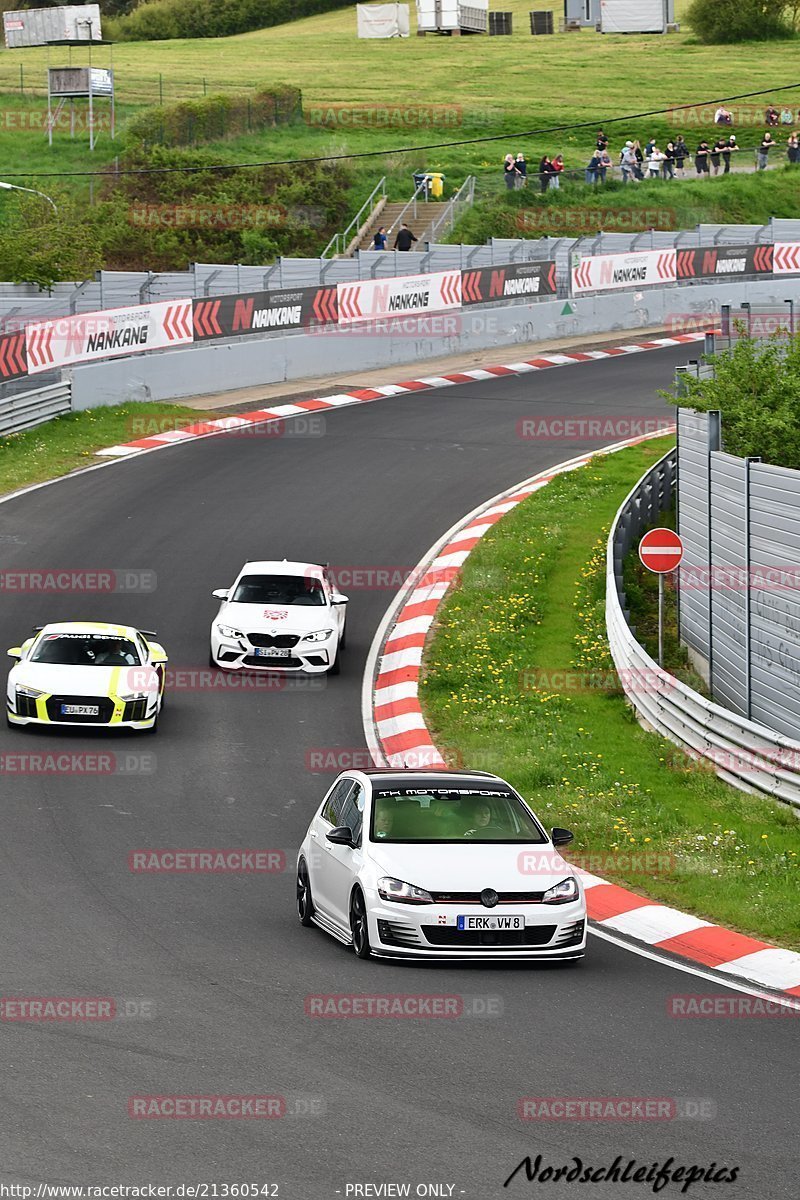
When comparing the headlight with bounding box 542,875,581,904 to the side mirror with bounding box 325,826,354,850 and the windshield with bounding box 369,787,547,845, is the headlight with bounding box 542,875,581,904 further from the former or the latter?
the side mirror with bounding box 325,826,354,850

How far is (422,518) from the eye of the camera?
29.9m

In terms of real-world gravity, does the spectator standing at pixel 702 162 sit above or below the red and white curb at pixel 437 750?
above

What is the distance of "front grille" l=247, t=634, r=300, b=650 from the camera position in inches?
863

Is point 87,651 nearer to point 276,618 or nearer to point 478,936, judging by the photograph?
point 276,618

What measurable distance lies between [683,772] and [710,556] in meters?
4.05

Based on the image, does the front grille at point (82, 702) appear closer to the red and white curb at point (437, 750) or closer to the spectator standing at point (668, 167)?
the red and white curb at point (437, 750)

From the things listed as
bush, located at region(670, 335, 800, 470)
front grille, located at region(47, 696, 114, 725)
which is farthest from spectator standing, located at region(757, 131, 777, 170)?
front grille, located at region(47, 696, 114, 725)

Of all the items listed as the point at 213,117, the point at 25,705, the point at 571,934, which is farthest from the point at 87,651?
the point at 213,117

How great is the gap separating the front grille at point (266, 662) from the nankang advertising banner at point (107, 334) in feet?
46.8

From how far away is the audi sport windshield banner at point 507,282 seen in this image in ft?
151

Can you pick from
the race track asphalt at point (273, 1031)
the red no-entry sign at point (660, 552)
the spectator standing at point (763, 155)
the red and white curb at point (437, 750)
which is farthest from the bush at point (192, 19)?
the race track asphalt at point (273, 1031)

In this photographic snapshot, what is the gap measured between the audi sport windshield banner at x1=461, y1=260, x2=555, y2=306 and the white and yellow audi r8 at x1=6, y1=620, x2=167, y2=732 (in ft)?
90.6

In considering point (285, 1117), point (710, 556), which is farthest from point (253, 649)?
point (285, 1117)

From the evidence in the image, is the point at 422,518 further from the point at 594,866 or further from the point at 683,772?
the point at 594,866
